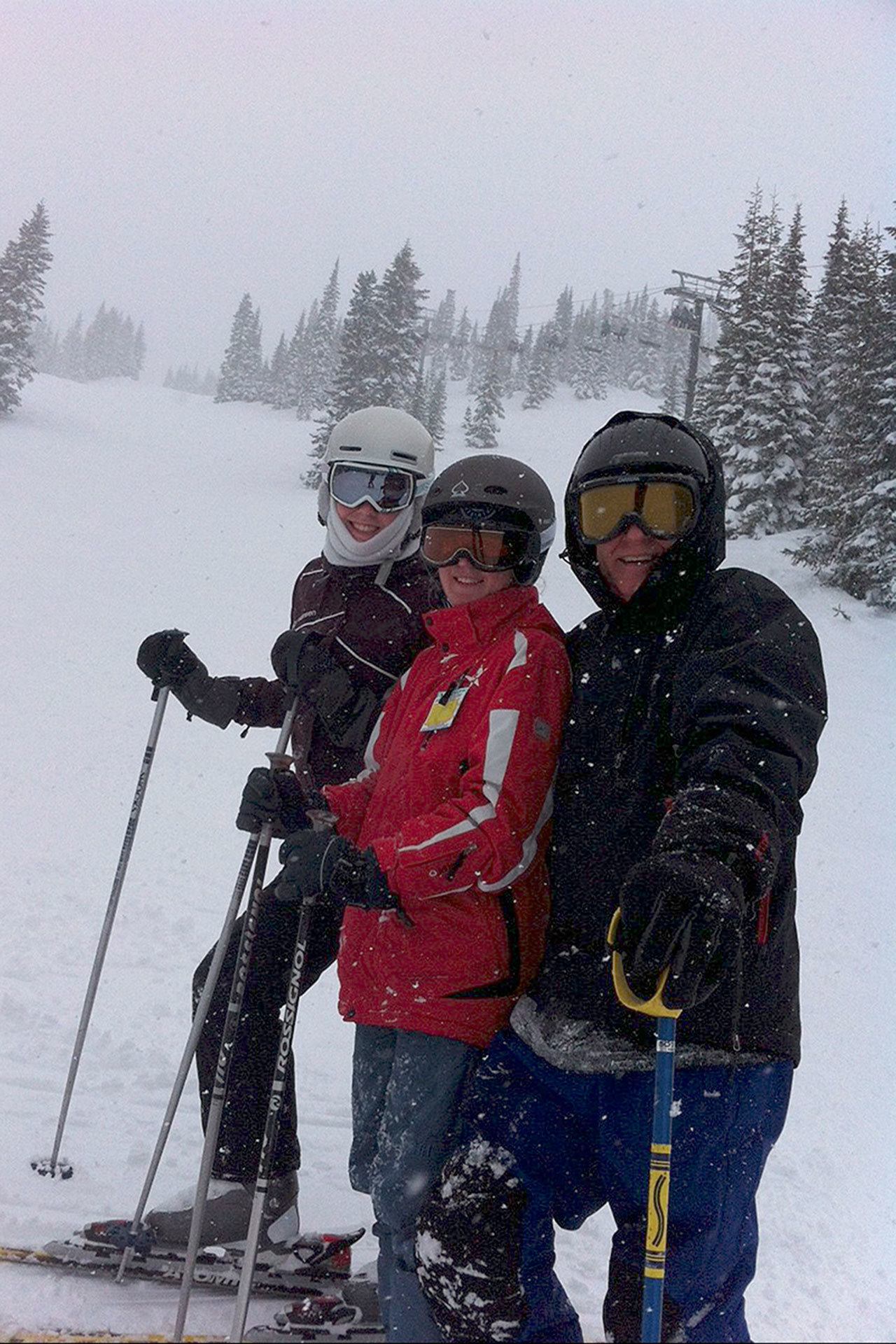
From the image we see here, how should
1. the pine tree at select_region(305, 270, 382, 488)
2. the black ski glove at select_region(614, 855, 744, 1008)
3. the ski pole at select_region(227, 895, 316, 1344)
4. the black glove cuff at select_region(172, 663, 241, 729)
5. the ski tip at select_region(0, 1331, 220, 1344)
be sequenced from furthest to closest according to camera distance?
→ the pine tree at select_region(305, 270, 382, 488)
the black glove cuff at select_region(172, 663, 241, 729)
the ski tip at select_region(0, 1331, 220, 1344)
the ski pole at select_region(227, 895, 316, 1344)
the black ski glove at select_region(614, 855, 744, 1008)

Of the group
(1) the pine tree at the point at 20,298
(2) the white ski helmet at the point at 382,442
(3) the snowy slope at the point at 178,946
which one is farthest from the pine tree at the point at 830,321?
(1) the pine tree at the point at 20,298

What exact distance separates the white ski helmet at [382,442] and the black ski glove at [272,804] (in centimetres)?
120

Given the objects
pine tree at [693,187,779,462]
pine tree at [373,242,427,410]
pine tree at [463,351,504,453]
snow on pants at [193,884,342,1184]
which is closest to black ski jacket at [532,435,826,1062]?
snow on pants at [193,884,342,1184]

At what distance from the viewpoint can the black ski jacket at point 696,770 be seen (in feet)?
5.83

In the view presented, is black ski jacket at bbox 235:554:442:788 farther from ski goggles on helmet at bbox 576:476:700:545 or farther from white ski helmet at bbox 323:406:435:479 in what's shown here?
ski goggles on helmet at bbox 576:476:700:545

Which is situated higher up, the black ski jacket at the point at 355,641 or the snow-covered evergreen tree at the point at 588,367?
the snow-covered evergreen tree at the point at 588,367

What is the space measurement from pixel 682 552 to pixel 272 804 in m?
1.36

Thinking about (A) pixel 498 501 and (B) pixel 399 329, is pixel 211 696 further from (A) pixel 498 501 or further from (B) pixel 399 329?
(B) pixel 399 329

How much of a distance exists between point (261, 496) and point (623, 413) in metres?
29.8

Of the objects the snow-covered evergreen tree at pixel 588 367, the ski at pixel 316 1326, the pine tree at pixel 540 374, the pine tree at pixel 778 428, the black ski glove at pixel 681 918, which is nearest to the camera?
the black ski glove at pixel 681 918

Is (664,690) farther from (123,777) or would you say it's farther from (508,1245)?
(123,777)

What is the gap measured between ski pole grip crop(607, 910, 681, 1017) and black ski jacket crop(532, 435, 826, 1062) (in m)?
0.14

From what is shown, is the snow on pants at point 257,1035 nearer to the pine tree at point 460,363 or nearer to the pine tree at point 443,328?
the pine tree at point 443,328

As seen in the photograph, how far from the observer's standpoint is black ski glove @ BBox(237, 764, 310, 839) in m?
2.73
